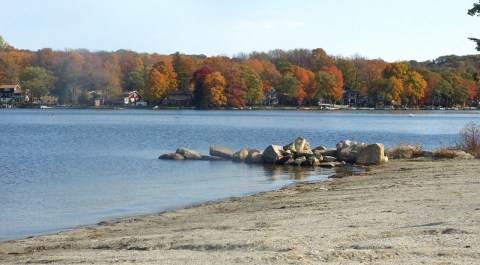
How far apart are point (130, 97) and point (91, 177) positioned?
154276 millimetres

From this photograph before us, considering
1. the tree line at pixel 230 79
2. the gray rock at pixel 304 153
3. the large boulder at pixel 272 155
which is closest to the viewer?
the large boulder at pixel 272 155

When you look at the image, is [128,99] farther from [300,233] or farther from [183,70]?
[300,233]

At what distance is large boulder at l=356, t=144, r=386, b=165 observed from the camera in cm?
3259

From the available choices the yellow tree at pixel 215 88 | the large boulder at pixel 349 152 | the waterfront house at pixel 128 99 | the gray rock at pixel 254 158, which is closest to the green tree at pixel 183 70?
the yellow tree at pixel 215 88

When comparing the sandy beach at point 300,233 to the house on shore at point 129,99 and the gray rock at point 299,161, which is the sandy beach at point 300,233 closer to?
the gray rock at point 299,161

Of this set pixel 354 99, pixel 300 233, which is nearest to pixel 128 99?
pixel 354 99

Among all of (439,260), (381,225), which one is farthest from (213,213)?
(439,260)

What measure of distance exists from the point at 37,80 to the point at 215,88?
176ft

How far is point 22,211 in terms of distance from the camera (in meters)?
19.6

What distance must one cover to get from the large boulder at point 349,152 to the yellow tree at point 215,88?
109059 mm

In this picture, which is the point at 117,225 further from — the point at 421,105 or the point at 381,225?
the point at 421,105

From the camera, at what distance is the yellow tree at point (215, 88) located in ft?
472

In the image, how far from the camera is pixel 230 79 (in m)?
148

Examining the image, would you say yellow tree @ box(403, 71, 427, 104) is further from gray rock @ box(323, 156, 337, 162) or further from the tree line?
gray rock @ box(323, 156, 337, 162)
